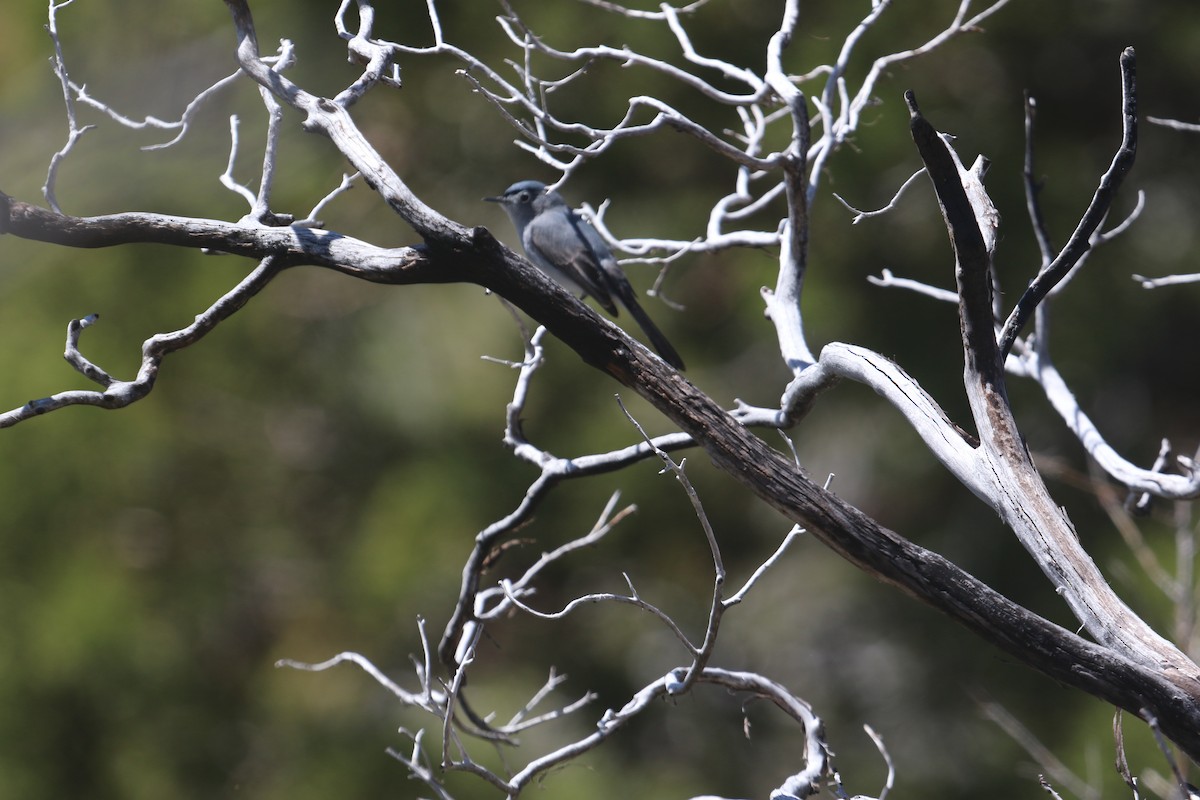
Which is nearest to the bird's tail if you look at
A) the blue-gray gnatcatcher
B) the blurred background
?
the blue-gray gnatcatcher

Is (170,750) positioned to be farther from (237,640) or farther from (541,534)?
(541,534)

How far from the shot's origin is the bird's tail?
427 centimetres

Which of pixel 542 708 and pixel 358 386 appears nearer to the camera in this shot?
pixel 542 708

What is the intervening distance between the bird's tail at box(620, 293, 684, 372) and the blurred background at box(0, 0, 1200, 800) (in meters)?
0.72

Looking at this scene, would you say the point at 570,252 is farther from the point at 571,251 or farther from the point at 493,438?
the point at 493,438

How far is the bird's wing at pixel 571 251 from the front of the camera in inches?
195

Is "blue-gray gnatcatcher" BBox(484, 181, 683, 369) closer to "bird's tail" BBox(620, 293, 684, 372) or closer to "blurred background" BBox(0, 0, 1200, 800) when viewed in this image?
"bird's tail" BBox(620, 293, 684, 372)

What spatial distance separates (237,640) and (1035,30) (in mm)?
5368

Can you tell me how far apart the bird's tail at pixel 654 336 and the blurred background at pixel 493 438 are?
720 mm

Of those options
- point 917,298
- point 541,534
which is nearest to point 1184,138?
point 917,298

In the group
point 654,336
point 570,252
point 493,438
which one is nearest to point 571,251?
point 570,252

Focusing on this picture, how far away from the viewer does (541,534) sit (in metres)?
5.79

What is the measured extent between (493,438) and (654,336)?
1652 millimetres

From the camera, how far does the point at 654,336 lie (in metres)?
4.49
